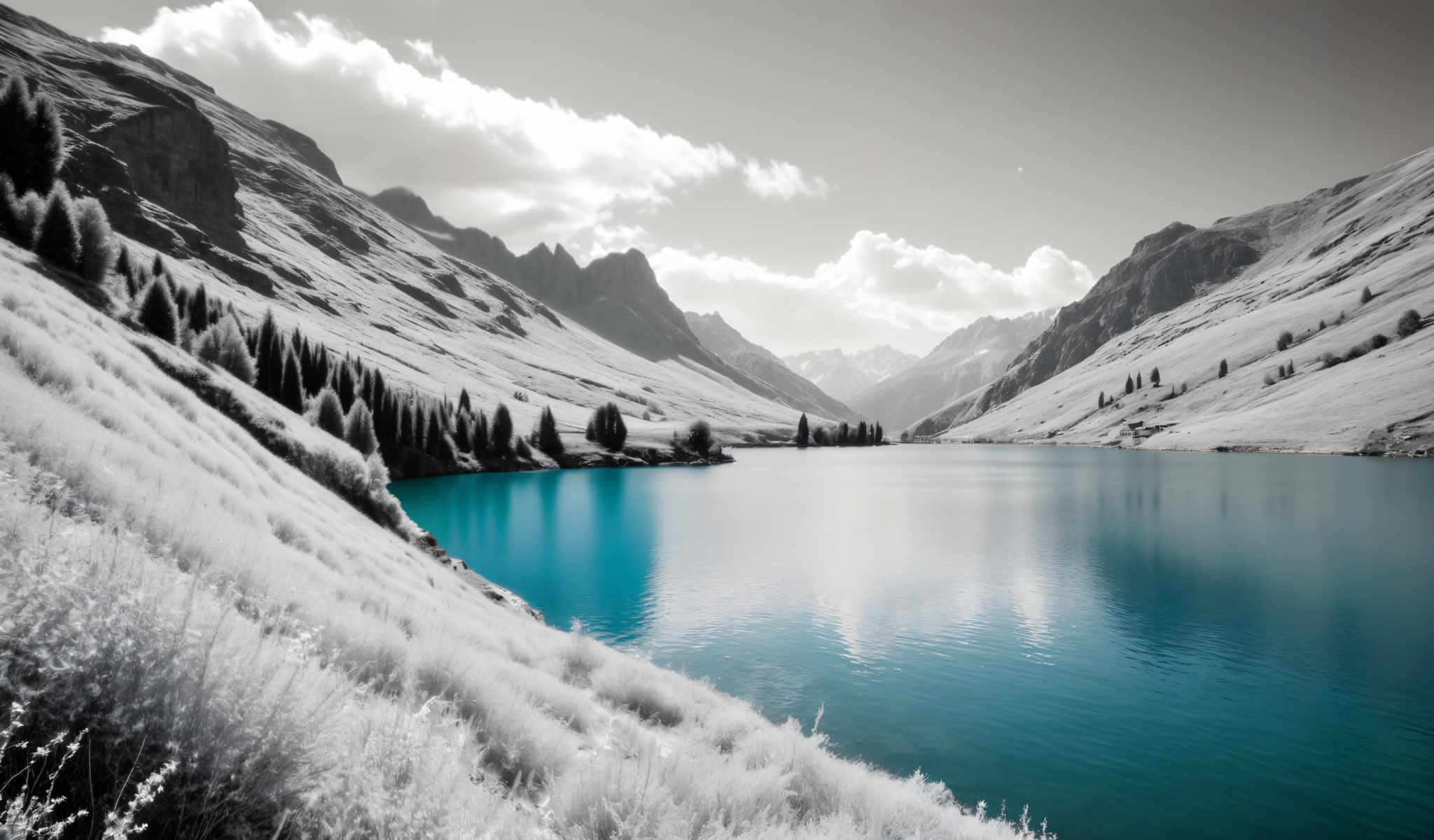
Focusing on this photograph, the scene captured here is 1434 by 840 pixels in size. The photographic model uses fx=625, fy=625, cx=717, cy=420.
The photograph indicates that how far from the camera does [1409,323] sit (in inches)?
4751

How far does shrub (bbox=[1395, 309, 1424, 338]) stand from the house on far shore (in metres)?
41.1

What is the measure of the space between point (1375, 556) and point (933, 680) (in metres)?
30.4

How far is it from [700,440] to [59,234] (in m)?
107

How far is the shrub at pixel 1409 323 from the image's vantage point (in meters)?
120

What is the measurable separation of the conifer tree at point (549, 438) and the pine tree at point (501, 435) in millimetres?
8401

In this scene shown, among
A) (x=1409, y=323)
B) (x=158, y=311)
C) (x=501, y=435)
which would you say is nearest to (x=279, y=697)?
(x=158, y=311)

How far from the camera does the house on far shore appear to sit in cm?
14436

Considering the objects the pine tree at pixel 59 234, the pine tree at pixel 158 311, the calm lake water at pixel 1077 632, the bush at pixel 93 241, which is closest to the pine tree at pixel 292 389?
the calm lake water at pixel 1077 632

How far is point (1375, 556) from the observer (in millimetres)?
32719

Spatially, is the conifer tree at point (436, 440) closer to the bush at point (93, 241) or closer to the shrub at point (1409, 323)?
the bush at point (93, 241)

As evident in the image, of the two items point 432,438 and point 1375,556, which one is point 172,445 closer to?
point 1375,556

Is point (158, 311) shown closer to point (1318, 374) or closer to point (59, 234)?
point (59, 234)

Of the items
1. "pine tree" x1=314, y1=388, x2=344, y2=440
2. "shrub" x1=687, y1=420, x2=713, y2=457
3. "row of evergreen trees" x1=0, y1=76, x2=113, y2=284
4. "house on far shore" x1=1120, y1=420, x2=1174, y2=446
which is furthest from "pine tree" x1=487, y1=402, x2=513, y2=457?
"house on far shore" x1=1120, y1=420, x2=1174, y2=446

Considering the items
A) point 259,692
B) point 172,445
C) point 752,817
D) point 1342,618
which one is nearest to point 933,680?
point 752,817
